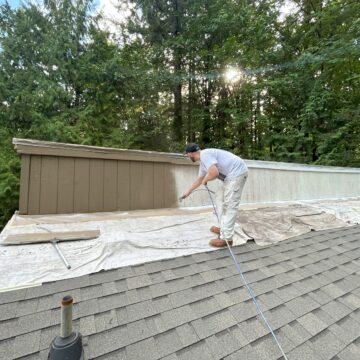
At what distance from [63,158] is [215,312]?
2.24 m

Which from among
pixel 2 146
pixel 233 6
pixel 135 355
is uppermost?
pixel 233 6

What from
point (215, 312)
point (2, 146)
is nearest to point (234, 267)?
point (215, 312)

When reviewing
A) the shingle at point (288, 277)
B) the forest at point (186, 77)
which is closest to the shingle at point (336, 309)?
the shingle at point (288, 277)

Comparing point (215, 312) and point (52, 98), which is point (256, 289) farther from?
point (52, 98)

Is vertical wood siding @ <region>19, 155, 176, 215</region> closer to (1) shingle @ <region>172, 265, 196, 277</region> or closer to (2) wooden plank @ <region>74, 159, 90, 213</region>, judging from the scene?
(2) wooden plank @ <region>74, 159, 90, 213</region>

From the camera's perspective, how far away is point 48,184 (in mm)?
2430

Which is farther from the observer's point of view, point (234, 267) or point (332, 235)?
point (332, 235)

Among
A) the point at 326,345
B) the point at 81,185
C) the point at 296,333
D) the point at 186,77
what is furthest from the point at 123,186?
the point at 186,77

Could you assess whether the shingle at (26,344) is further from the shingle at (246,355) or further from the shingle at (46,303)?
the shingle at (246,355)

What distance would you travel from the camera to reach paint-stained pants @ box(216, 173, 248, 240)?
1.96 metres

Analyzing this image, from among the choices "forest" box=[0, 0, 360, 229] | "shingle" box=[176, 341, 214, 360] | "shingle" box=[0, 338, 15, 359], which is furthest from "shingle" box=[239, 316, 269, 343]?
"forest" box=[0, 0, 360, 229]

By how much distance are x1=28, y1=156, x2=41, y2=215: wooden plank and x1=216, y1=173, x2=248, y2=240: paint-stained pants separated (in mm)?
1969

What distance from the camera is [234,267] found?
1595 millimetres

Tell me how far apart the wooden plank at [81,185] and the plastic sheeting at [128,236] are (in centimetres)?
16
